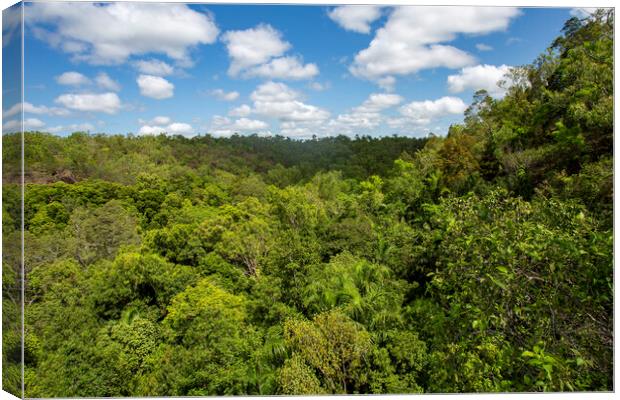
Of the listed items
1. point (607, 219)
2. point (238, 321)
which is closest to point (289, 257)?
point (238, 321)

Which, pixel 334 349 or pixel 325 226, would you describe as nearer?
pixel 334 349

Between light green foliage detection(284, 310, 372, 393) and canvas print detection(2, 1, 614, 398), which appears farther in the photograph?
light green foliage detection(284, 310, 372, 393)

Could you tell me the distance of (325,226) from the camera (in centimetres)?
1101

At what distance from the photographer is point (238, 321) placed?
22.1ft

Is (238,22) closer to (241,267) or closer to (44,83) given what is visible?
(44,83)

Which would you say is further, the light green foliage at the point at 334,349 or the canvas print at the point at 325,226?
the light green foliage at the point at 334,349

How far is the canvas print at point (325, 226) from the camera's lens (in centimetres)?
241

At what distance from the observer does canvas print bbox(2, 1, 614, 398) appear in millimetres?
2406

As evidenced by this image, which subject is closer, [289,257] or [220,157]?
[289,257]

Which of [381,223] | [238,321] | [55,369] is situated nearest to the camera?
[55,369]

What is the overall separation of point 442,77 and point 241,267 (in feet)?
25.9

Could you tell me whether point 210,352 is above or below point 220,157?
below

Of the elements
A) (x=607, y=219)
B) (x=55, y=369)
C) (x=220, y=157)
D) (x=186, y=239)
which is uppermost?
(x=220, y=157)

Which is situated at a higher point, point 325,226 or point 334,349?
point 325,226
